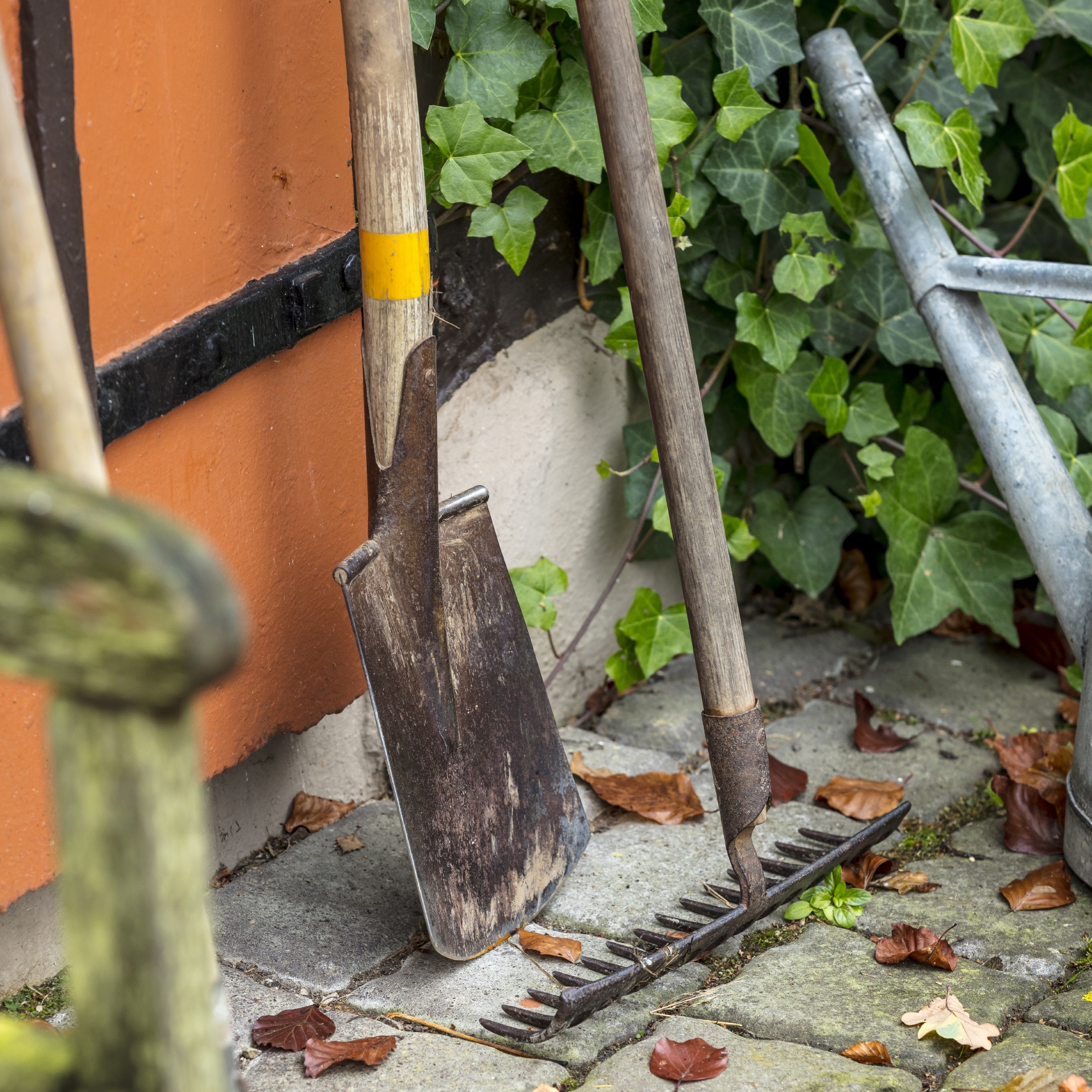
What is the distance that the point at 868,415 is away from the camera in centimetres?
229

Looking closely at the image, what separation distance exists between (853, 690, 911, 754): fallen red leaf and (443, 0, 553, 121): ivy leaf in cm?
125

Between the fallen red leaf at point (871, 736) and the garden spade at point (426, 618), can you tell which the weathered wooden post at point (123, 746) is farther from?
the fallen red leaf at point (871, 736)

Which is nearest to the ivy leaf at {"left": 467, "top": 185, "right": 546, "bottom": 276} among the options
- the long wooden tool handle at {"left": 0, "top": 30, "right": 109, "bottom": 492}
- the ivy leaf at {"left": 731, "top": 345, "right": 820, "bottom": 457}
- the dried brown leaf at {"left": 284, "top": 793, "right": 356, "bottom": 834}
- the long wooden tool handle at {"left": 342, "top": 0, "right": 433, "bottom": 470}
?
the long wooden tool handle at {"left": 342, "top": 0, "right": 433, "bottom": 470}

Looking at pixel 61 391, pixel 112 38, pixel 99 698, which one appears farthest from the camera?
pixel 112 38

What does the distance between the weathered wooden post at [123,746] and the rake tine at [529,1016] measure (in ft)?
2.83

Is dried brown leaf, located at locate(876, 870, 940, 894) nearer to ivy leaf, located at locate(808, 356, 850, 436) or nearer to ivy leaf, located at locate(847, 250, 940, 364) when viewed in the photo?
ivy leaf, located at locate(808, 356, 850, 436)

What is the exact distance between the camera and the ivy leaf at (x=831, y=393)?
2174 mm

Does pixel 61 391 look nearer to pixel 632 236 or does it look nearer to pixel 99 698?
pixel 99 698

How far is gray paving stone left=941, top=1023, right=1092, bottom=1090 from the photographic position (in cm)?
127

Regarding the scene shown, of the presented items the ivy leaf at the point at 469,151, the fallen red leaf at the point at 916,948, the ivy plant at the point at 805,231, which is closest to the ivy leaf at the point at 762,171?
the ivy plant at the point at 805,231

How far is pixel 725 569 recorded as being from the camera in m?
1.53

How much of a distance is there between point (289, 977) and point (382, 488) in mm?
631

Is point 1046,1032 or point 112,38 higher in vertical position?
point 112,38

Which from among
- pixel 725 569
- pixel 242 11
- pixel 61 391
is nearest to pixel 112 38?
pixel 242 11
